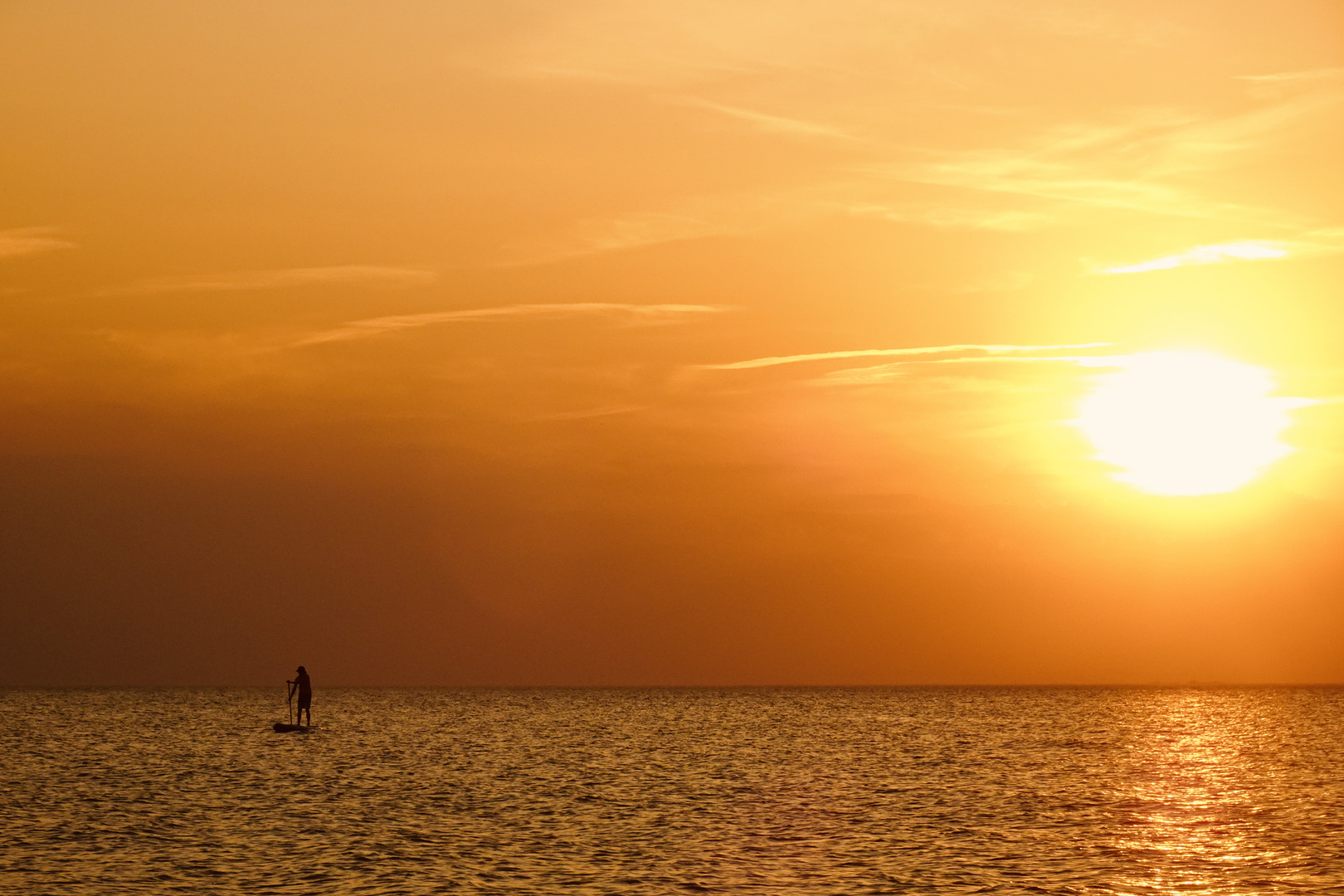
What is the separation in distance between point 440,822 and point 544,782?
15602mm

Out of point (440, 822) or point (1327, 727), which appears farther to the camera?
point (1327, 727)

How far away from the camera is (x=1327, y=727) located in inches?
4904

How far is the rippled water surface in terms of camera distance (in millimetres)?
32344

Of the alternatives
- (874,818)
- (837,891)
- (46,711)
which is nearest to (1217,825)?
(874,818)

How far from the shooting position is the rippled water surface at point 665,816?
1273 inches

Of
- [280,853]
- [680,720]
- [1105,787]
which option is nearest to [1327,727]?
[680,720]

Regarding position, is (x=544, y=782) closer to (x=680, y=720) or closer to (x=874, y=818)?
(x=874, y=818)

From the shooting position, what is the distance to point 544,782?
58531 millimetres

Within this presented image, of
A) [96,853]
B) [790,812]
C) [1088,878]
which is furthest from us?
[790,812]

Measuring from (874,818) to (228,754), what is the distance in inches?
1694

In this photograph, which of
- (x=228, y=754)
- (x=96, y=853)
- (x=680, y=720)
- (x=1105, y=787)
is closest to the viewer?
(x=96, y=853)

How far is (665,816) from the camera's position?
45156 millimetres

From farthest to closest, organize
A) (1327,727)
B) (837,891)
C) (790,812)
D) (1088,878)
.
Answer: (1327,727) < (790,812) < (1088,878) < (837,891)

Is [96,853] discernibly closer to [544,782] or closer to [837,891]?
[837,891]
